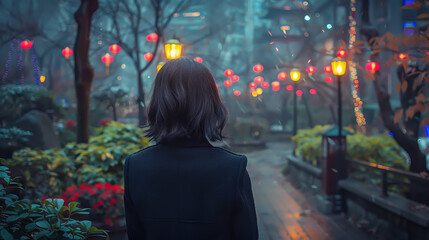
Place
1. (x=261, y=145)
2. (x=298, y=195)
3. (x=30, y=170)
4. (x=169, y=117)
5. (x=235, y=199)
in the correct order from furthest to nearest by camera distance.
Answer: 1. (x=261, y=145)
2. (x=298, y=195)
3. (x=30, y=170)
4. (x=169, y=117)
5. (x=235, y=199)

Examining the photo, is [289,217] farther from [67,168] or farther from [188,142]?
[188,142]

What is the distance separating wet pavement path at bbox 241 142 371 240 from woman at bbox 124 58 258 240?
5.27 m

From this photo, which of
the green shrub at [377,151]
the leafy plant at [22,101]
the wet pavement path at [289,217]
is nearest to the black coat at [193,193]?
the wet pavement path at [289,217]

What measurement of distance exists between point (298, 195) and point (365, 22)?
5208 millimetres

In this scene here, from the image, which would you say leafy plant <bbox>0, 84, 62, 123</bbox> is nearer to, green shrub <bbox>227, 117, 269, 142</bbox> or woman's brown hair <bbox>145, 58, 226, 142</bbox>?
woman's brown hair <bbox>145, 58, 226, 142</bbox>

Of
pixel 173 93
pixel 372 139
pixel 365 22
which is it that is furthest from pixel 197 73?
pixel 372 139

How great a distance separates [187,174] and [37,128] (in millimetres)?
10465

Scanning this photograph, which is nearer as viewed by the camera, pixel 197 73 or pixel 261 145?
pixel 197 73

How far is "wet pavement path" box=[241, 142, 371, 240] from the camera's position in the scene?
717 cm

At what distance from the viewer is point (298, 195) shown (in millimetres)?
11164

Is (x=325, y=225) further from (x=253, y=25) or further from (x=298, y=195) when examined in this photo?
(x=253, y=25)

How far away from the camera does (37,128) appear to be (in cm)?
1098

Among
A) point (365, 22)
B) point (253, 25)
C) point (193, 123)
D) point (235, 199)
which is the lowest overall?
point (235, 199)

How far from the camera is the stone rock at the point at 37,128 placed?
35.5 ft
